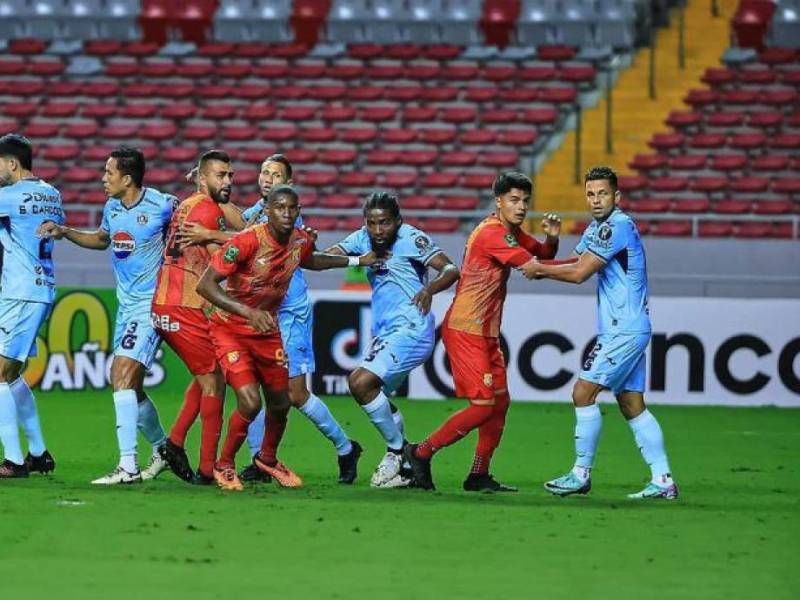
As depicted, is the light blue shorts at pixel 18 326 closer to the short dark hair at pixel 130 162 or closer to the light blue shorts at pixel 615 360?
the short dark hair at pixel 130 162

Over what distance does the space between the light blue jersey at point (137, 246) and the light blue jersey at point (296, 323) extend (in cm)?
71

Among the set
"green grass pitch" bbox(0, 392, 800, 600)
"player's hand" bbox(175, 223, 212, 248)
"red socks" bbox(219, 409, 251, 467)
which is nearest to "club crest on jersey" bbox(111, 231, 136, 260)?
"player's hand" bbox(175, 223, 212, 248)

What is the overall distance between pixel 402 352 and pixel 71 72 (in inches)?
718

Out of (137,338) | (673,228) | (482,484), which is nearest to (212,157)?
(137,338)

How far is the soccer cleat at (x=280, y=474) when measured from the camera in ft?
33.6

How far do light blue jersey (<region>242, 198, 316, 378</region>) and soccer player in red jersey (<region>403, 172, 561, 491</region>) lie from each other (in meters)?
1.01

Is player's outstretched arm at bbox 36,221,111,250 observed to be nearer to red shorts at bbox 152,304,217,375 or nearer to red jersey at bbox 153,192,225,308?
red jersey at bbox 153,192,225,308

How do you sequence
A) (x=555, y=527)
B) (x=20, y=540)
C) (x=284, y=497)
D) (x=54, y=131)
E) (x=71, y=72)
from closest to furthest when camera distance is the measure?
(x=20, y=540) → (x=555, y=527) → (x=284, y=497) → (x=54, y=131) → (x=71, y=72)

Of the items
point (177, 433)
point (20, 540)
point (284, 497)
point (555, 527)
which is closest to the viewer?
point (20, 540)

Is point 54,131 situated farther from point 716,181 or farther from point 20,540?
point 20,540

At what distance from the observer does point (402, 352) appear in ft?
34.6

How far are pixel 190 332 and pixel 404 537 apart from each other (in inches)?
104

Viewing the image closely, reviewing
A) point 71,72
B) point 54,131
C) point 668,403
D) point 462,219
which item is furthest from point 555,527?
point 71,72

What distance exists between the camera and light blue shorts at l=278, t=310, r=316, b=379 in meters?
10.8
